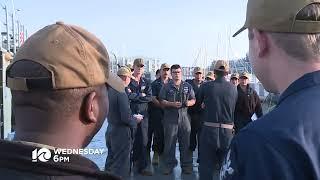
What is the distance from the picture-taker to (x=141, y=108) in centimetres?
859

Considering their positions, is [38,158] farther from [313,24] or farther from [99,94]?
[313,24]

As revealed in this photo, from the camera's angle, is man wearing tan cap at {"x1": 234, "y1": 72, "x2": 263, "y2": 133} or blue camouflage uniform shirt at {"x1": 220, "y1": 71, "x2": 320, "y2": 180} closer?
blue camouflage uniform shirt at {"x1": 220, "y1": 71, "x2": 320, "y2": 180}

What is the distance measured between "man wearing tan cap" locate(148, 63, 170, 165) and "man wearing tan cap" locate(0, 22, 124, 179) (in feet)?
24.2

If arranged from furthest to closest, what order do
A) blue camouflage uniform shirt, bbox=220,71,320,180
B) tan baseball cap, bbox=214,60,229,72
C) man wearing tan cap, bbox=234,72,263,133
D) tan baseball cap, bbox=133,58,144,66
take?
tan baseball cap, bbox=133,58,144,66, man wearing tan cap, bbox=234,72,263,133, tan baseball cap, bbox=214,60,229,72, blue camouflage uniform shirt, bbox=220,71,320,180

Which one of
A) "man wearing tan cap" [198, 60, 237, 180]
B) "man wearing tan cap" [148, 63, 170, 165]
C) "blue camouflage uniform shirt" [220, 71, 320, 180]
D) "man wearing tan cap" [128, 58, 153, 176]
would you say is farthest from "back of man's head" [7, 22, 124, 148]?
"man wearing tan cap" [148, 63, 170, 165]

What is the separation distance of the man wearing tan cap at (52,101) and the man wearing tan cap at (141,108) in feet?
22.5

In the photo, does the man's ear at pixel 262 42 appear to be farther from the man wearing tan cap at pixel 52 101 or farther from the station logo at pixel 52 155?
the station logo at pixel 52 155

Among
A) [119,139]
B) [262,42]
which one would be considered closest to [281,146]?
[262,42]

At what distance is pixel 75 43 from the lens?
150cm

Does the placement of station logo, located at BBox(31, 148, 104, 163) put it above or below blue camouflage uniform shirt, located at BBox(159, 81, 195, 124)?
above

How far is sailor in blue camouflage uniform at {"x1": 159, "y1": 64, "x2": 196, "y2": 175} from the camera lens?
8625 mm

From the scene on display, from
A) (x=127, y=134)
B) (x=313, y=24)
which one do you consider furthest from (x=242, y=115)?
(x=313, y=24)

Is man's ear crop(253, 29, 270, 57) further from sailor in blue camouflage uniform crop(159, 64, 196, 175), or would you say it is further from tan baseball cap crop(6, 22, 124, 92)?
sailor in blue camouflage uniform crop(159, 64, 196, 175)

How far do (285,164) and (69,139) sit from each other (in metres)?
0.67
